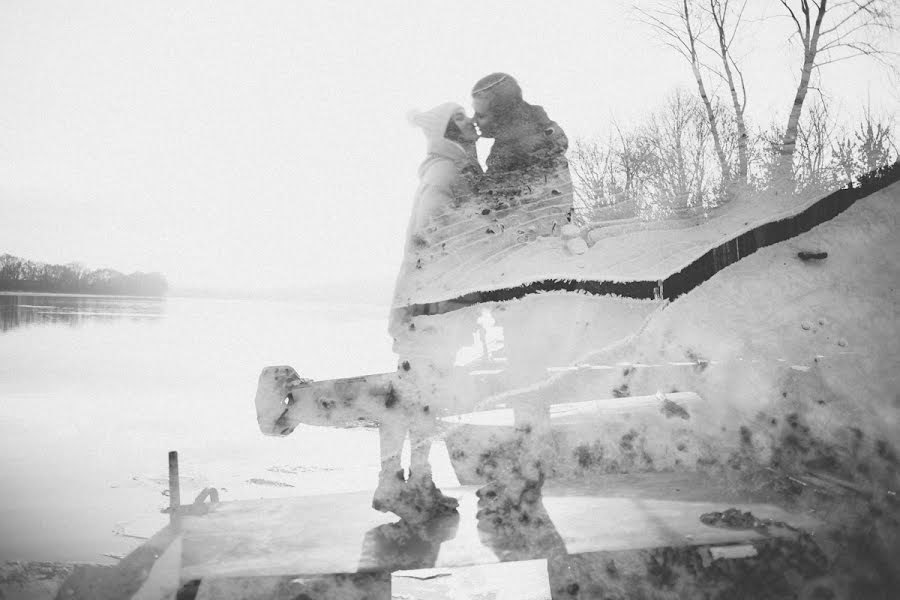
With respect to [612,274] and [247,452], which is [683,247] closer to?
[612,274]

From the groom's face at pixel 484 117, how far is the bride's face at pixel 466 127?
0.09ft

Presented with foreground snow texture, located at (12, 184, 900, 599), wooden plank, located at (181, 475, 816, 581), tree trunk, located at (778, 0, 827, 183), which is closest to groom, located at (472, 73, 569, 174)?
foreground snow texture, located at (12, 184, 900, 599)

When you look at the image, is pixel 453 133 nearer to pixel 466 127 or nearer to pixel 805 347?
pixel 466 127

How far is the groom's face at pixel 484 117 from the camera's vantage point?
233 cm

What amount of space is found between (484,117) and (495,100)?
0.30 ft

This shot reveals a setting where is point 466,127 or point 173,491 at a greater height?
point 466,127

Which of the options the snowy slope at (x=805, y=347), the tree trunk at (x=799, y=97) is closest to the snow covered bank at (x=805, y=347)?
the snowy slope at (x=805, y=347)

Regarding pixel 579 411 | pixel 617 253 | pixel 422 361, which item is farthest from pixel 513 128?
pixel 579 411

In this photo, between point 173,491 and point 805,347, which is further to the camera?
point 173,491

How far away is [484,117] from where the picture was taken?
92.6 inches

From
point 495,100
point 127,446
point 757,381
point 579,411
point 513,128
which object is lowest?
point 127,446

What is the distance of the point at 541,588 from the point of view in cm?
221

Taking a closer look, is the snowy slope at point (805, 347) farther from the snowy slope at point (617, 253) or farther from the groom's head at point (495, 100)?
the groom's head at point (495, 100)

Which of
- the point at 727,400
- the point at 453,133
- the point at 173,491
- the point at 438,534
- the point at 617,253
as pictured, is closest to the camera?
the point at 727,400
